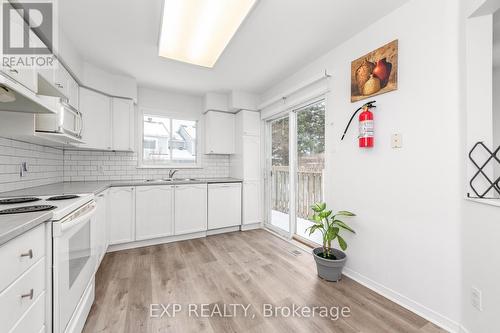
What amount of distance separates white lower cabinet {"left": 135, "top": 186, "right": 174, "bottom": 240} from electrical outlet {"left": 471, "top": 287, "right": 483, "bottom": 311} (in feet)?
10.6

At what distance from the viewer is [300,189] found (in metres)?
3.56

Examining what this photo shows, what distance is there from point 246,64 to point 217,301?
2.77 m

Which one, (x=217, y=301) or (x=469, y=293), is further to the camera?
(x=217, y=301)

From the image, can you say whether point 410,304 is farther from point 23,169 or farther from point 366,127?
point 23,169

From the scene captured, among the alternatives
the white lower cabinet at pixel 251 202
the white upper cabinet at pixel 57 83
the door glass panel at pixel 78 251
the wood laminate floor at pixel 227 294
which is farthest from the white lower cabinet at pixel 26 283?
the white lower cabinet at pixel 251 202

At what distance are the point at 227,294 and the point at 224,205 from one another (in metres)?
1.79

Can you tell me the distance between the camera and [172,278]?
2170 mm

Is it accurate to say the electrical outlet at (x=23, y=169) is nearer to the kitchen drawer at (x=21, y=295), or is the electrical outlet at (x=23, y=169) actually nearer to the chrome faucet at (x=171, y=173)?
the kitchen drawer at (x=21, y=295)

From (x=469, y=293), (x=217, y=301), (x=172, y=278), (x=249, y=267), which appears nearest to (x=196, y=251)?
(x=172, y=278)

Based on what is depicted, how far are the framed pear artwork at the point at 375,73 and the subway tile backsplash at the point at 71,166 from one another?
112 inches

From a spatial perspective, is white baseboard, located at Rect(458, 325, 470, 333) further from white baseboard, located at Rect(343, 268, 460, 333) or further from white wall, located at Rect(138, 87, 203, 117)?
white wall, located at Rect(138, 87, 203, 117)

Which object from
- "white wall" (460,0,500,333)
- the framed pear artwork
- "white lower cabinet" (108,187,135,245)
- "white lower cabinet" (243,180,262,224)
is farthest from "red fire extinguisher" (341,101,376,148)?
"white lower cabinet" (108,187,135,245)

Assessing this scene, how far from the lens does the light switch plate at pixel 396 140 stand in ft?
5.85

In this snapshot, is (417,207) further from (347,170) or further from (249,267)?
(249,267)
